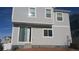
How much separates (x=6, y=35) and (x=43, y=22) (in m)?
2.45

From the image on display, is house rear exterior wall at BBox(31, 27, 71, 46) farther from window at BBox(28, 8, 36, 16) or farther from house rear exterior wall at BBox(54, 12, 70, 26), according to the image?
window at BBox(28, 8, 36, 16)

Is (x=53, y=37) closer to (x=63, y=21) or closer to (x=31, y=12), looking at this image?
(x=63, y=21)

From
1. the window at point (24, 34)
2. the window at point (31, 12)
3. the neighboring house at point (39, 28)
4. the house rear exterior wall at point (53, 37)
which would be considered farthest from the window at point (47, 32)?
the window at point (31, 12)

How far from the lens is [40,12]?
34.2ft

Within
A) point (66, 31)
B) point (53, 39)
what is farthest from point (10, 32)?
point (66, 31)

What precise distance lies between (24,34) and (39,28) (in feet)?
3.34

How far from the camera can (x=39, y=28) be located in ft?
34.8

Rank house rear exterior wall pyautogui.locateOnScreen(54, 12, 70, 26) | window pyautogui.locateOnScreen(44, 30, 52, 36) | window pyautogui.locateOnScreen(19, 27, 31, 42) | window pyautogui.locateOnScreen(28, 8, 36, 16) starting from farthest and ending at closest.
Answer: house rear exterior wall pyautogui.locateOnScreen(54, 12, 70, 26) → window pyautogui.locateOnScreen(44, 30, 52, 36) → window pyautogui.locateOnScreen(19, 27, 31, 42) → window pyautogui.locateOnScreen(28, 8, 36, 16)

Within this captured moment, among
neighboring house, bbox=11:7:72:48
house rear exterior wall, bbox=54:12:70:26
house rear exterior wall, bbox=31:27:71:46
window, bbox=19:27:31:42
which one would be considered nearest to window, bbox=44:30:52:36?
neighboring house, bbox=11:7:72:48

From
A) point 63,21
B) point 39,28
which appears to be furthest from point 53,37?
point 63,21

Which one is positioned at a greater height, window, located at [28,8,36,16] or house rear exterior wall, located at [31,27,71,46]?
window, located at [28,8,36,16]

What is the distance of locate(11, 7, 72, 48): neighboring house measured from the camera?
10.1m

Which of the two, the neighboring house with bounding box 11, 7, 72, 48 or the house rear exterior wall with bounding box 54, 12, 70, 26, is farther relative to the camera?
the house rear exterior wall with bounding box 54, 12, 70, 26
